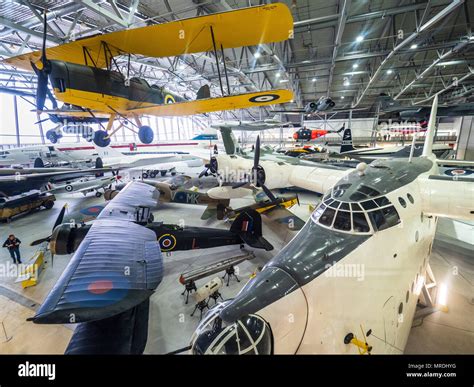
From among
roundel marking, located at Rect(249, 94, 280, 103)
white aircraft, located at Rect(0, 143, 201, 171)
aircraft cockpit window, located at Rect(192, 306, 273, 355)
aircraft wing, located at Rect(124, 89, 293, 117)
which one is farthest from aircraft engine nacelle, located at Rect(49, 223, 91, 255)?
white aircraft, located at Rect(0, 143, 201, 171)

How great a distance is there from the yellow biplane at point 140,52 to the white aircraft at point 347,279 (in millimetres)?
4516

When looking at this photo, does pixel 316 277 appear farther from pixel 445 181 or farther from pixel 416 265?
pixel 445 181

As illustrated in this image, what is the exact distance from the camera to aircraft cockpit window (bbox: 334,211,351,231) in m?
3.15

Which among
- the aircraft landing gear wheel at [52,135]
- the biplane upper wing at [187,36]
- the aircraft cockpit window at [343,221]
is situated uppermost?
the biplane upper wing at [187,36]

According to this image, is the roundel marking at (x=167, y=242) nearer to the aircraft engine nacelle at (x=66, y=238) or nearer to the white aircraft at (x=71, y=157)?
the aircraft engine nacelle at (x=66, y=238)

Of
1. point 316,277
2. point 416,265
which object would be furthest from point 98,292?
point 416,265

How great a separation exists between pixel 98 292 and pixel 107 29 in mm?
12839

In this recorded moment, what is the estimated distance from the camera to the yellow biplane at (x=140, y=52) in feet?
19.0

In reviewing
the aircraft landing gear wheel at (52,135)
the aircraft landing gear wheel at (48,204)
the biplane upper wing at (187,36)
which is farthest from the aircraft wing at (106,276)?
the aircraft landing gear wheel at (52,135)

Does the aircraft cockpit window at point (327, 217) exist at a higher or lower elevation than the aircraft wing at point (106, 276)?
higher

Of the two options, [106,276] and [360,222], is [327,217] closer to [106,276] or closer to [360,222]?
[360,222]

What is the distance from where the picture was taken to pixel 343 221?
320 cm

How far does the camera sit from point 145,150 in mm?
28484

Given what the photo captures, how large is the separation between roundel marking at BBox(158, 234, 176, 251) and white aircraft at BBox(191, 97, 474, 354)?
180 inches
